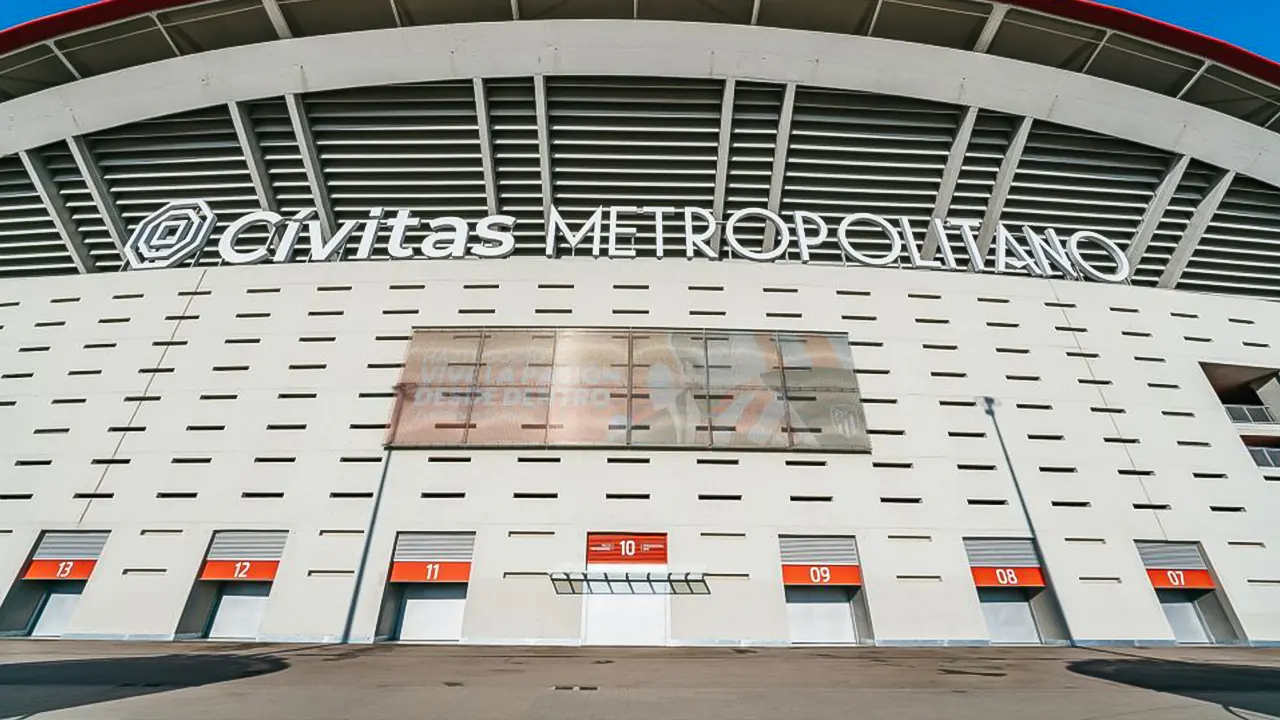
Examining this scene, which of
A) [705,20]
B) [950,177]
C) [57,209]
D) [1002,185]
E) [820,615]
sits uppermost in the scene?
[705,20]

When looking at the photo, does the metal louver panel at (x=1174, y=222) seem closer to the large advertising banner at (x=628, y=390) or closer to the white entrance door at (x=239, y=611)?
the large advertising banner at (x=628, y=390)

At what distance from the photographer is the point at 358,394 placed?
47.0 ft

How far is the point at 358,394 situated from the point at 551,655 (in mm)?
8806

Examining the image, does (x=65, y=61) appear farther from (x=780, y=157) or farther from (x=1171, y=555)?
(x=1171, y=555)

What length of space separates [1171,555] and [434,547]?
17393mm

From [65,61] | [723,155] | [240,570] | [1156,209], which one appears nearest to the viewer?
[240,570]

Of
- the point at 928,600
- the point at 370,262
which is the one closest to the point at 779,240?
the point at 928,600

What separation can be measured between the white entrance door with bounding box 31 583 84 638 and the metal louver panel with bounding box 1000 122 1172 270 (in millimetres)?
27897

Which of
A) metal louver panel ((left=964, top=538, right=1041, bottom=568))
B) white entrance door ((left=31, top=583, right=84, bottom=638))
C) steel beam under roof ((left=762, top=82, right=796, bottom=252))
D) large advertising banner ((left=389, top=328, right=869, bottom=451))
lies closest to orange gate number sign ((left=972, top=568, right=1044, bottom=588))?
metal louver panel ((left=964, top=538, right=1041, bottom=568))

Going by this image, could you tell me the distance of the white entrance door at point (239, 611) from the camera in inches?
471

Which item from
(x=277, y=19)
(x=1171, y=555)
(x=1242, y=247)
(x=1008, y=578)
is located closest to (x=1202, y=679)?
(x=1008, y=578)

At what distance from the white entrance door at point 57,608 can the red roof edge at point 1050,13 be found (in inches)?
617

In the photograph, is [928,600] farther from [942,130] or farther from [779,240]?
[942,130]

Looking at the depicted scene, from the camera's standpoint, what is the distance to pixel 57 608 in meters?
12.3
